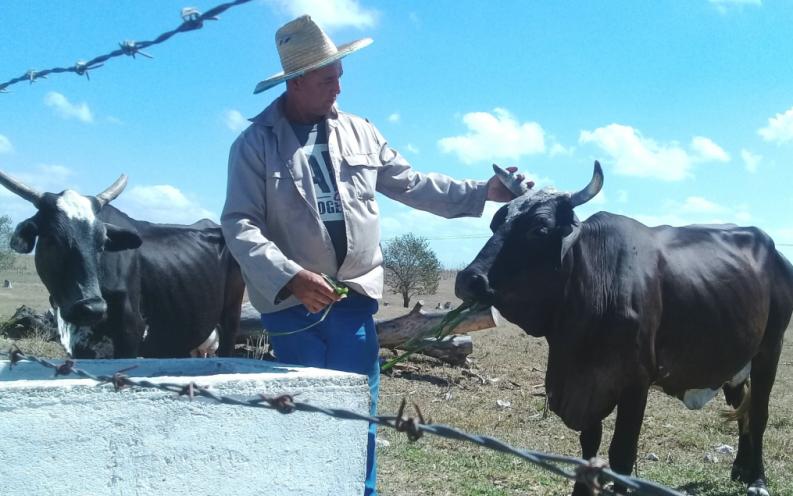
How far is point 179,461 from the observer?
2.49 metres

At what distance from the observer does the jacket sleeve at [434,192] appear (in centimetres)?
392

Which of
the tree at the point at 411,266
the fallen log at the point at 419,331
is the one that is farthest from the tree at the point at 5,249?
the fallen log at the point at 419,331

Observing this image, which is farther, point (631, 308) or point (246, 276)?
point (631, 308)

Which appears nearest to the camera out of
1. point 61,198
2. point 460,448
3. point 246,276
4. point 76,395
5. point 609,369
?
point 76,395

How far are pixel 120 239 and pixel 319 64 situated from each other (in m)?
2.73

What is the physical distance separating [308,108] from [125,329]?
2652 mm

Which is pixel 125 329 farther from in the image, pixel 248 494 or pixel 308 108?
pixel 248 494

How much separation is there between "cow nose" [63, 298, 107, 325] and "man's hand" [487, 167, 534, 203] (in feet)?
7.70

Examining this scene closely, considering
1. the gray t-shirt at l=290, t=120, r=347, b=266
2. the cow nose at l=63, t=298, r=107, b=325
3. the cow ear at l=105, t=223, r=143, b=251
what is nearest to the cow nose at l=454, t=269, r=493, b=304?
the gray t-shirt at l=290, t=120, r=347, b=266

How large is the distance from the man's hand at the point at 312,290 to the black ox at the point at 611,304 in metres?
1.27

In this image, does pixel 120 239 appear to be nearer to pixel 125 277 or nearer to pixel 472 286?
pixel 125 277

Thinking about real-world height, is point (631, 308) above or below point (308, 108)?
below

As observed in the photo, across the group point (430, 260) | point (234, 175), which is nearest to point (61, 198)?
point (234, 175)

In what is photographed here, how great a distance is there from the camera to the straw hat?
3.41 metres
